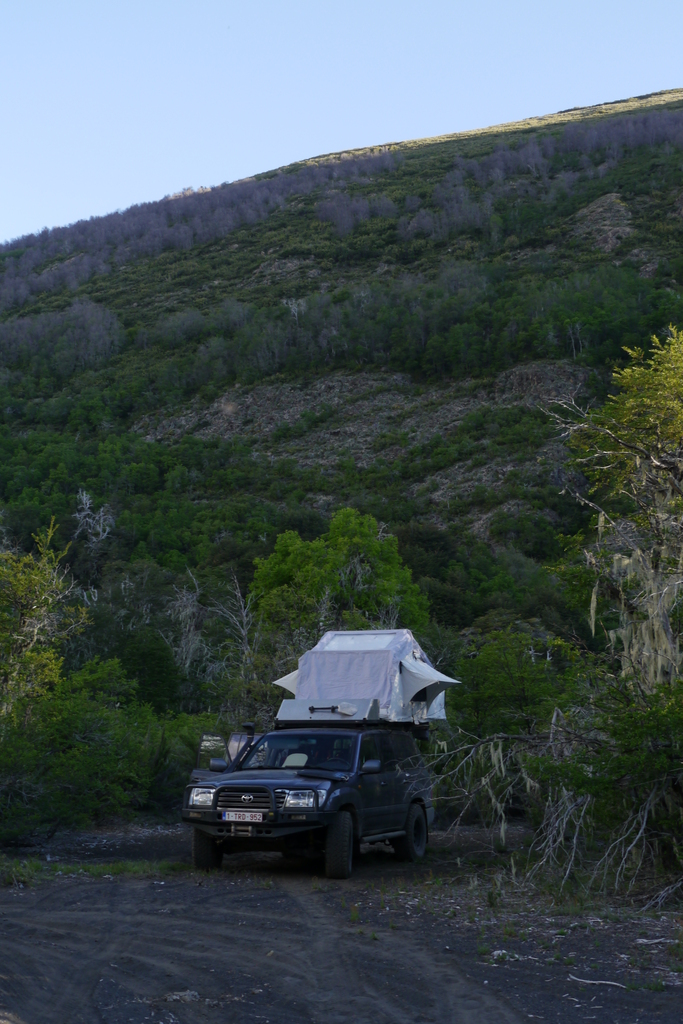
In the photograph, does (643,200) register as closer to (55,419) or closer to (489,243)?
(489,243)

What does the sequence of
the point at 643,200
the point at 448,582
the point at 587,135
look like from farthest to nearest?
the point at 587,135 → the point at 643,200 → the point at 448,582

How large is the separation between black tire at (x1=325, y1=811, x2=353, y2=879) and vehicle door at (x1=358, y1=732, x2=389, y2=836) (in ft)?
1.85

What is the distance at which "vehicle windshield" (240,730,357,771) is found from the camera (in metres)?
11.4

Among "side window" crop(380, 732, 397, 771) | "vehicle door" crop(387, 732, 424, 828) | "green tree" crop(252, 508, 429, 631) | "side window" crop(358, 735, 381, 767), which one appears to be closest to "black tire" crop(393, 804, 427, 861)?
"vehicle door" crop(387, 732, 424, 828)

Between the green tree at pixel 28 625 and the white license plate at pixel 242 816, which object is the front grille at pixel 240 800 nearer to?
the white license plate at pixel 242 816

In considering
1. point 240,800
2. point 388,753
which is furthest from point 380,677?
point 240,800

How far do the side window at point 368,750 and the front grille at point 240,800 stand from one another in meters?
1.46

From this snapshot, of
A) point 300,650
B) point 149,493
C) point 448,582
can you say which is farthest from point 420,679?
point 149,493

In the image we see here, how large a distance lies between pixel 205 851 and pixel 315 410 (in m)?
61.8

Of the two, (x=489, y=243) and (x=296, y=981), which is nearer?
(x=296, y=981)

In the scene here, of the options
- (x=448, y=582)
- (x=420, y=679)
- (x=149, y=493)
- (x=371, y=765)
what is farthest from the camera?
(x=149, y=493)

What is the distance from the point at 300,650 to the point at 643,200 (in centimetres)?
7970

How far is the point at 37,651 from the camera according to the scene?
1694 cm

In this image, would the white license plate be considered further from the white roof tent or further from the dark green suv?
the white roof tent
